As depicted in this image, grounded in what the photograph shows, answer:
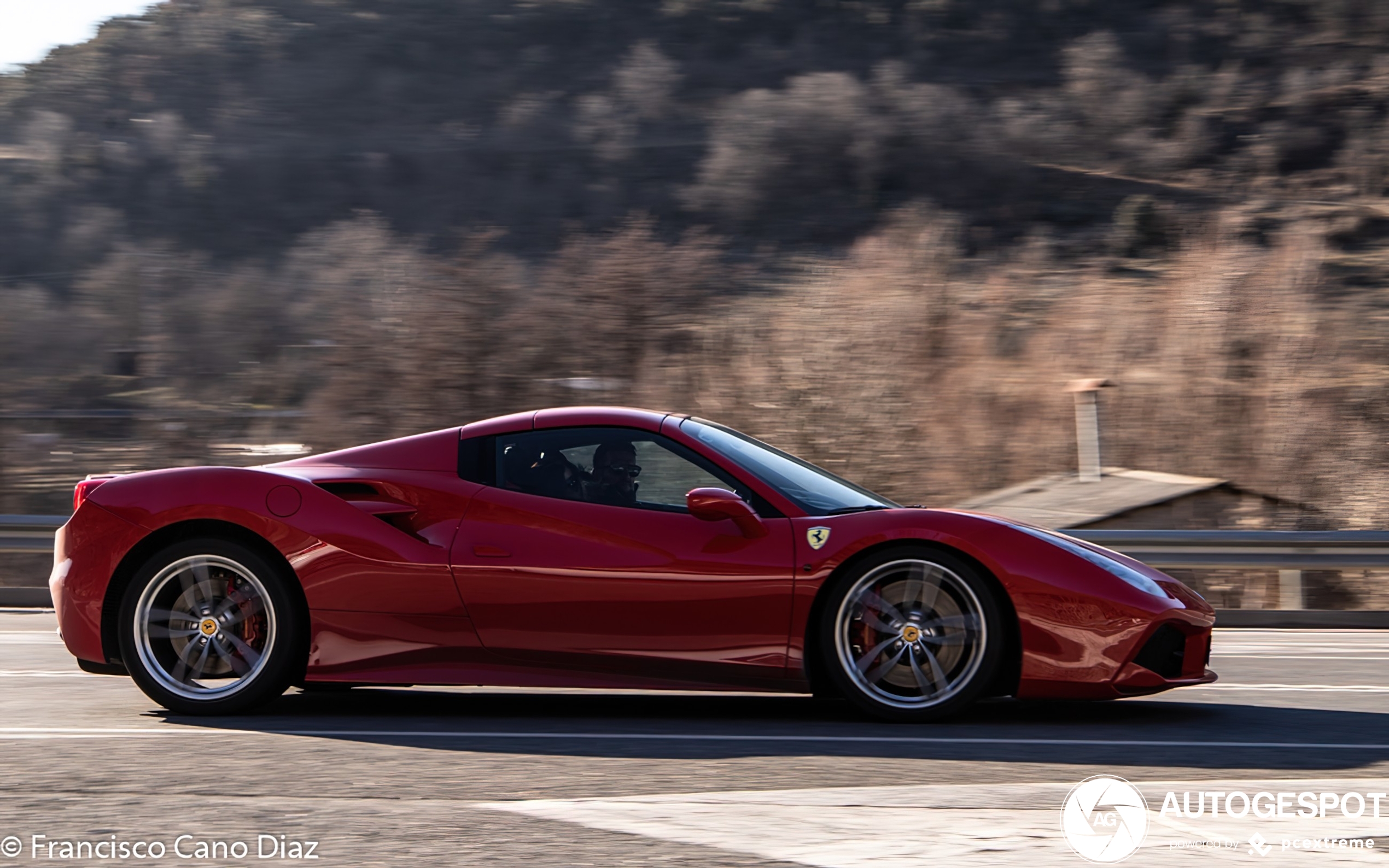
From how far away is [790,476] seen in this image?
5582 mm

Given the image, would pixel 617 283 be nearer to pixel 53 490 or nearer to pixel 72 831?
pixel 53 490

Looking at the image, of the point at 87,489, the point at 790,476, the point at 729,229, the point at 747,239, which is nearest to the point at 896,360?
the point at 790,476

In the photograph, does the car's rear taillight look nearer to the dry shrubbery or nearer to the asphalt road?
the asphalt road

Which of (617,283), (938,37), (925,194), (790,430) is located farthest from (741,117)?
(790,430)

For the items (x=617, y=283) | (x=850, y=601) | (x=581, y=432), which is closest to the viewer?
(x=850, y=601)

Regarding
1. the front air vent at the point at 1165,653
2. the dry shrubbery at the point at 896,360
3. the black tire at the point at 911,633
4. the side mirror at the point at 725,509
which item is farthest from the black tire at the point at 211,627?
the dry shrubbery at the point at 896,360

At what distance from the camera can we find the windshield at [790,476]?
5414 mm

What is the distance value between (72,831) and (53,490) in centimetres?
1726

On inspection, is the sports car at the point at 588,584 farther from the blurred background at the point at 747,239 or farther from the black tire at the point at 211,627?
the blurred background at the point at 747,239

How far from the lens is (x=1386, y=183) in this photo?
147 ft

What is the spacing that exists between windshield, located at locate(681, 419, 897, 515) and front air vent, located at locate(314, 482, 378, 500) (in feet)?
3.89

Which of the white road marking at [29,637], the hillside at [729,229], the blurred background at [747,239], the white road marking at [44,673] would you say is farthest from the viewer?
the hillside at [729,229]

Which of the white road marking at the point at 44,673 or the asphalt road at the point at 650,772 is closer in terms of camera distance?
the asphalt road at the point at 650,772

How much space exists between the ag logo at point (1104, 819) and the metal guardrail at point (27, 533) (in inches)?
316
